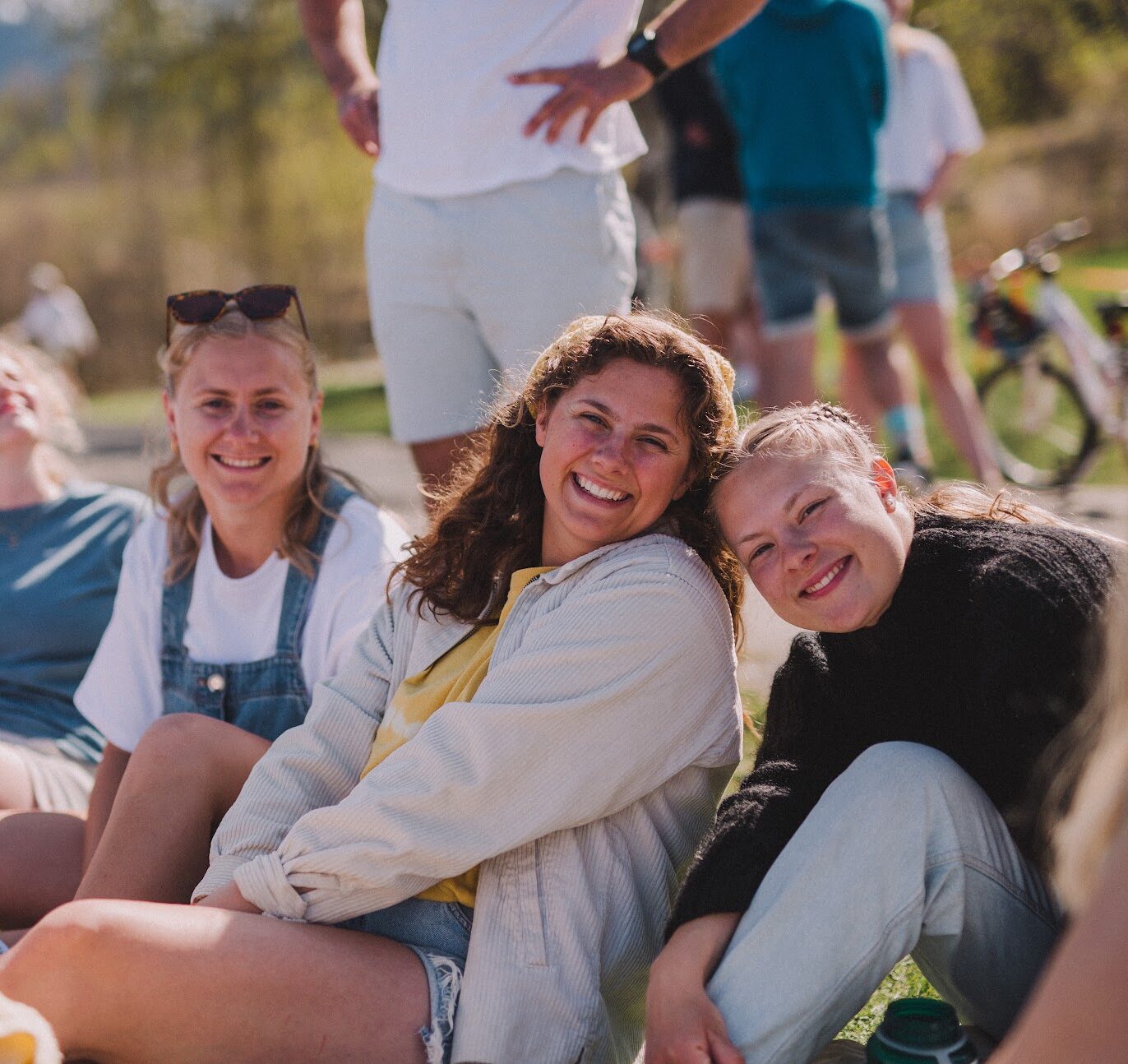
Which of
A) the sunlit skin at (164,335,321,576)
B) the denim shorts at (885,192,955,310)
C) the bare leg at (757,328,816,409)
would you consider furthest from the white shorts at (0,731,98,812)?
the denim shorts at (885,192,955,310)

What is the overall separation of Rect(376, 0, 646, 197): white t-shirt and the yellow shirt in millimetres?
1049

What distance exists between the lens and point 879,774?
1.97 metres

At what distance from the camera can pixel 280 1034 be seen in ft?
6.79

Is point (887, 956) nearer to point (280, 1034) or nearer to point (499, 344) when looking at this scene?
point (280, 1034)

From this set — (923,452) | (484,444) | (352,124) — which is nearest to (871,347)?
(923,452)

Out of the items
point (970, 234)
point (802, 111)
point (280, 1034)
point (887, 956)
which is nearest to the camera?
point (887, 956)

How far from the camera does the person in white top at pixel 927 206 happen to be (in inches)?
230

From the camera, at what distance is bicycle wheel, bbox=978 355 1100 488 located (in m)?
6.79

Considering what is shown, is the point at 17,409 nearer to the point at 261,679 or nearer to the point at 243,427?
the point at 243,427

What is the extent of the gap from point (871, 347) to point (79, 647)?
301 cm

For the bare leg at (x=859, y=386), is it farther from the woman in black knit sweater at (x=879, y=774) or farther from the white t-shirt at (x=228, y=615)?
the woman in black knit sweater at (x=879, y=774)

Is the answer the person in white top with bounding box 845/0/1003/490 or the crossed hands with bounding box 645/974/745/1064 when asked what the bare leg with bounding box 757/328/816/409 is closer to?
the person in white top with bounding box 845/0/1003/490

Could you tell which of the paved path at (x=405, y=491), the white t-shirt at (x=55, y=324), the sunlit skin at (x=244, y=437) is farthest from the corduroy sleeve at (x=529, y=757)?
the white t-shirt at (x=55, y=324)

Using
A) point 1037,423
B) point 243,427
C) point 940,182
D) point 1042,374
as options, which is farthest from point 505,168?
point 1037,423
